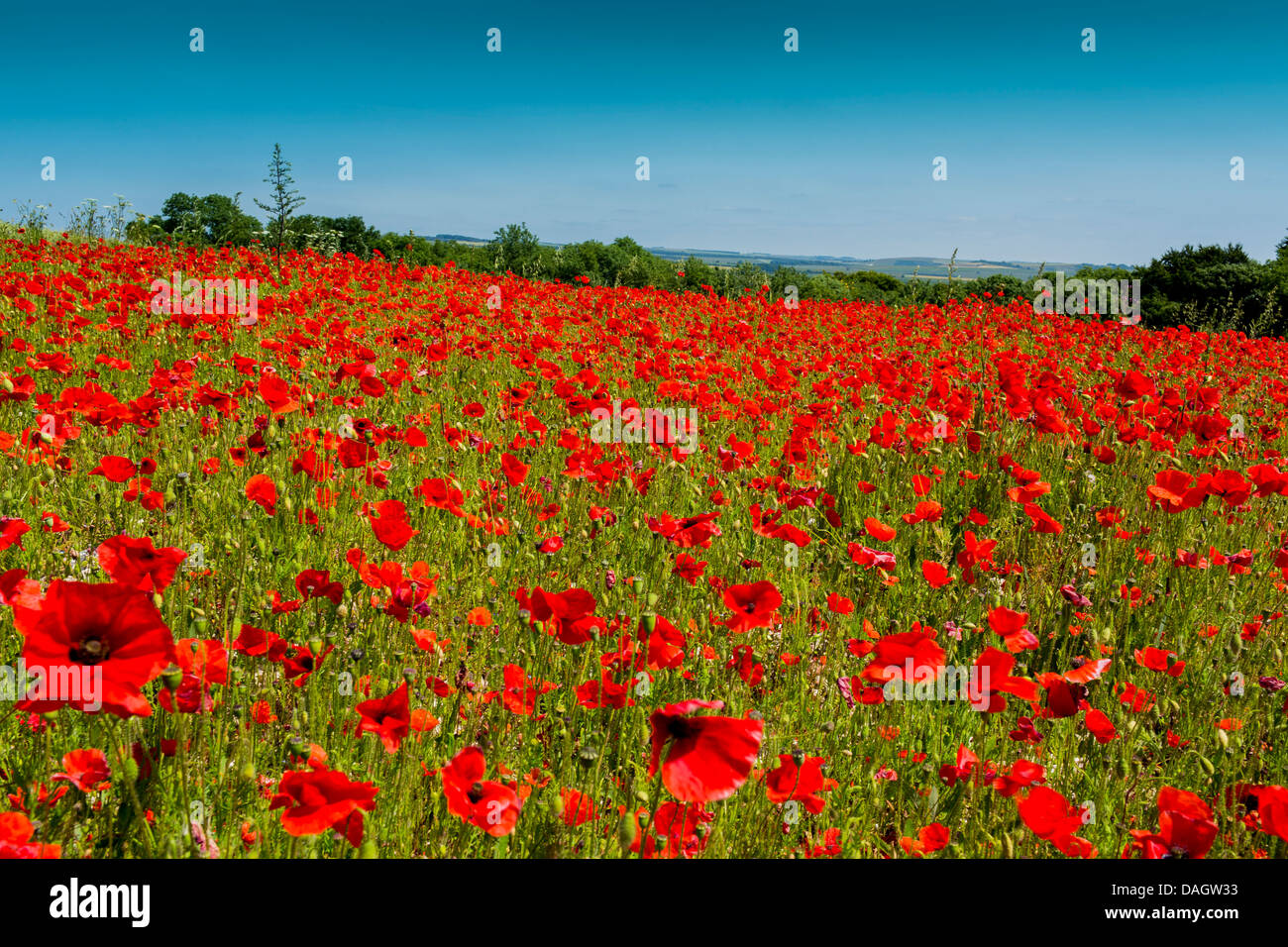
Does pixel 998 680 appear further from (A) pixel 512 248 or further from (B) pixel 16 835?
(A) pixel 512 248

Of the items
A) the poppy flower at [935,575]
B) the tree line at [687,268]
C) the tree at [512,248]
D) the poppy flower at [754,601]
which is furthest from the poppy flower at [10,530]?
the tree at [512,248]

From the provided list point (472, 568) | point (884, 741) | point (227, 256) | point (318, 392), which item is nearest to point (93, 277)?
point (227, 256)

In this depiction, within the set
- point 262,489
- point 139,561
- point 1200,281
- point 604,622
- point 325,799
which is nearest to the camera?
point 325,799

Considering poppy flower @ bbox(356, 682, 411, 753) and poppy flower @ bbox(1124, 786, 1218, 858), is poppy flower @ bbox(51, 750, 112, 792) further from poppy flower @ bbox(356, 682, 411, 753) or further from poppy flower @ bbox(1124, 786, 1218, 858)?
poppy flower @ bbox(1124, 786, 1218, 858)

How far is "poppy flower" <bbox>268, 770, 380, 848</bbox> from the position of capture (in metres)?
1.25

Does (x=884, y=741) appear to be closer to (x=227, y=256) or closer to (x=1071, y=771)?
(x=1071, y=771)

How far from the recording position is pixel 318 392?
5.08m

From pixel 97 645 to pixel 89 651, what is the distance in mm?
13

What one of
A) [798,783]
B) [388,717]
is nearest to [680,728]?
[798,783]

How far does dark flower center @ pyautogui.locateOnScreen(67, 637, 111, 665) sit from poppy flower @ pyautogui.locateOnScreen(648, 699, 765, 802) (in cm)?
88

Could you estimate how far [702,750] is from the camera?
1.17 m

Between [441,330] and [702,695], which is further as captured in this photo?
[441,330]

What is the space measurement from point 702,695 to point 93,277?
8471 mm

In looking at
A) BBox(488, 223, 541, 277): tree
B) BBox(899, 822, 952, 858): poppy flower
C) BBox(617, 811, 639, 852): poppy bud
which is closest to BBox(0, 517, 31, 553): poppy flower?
BBox(617, 811, 639, 852): poppy bud
